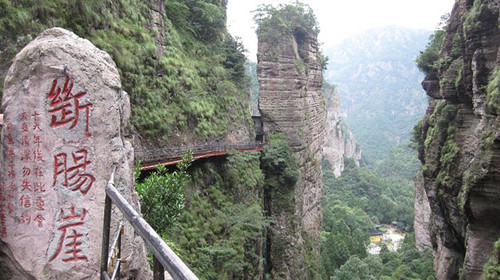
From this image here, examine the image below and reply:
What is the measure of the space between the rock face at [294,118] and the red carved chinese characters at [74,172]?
17148 mm

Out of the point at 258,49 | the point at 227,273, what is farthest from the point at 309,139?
the point at 227,273

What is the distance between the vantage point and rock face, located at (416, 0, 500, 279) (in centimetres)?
1034

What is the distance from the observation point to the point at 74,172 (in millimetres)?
3139

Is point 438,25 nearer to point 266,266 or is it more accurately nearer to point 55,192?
point 266,266

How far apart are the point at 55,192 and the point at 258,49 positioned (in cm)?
2019

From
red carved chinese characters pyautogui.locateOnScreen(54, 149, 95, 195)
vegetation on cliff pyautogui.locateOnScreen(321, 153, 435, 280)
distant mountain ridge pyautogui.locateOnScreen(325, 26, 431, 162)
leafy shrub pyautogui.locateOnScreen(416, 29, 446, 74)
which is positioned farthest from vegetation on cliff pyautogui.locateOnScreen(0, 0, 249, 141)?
distant mountain ridge pyautogui.locateOnScreen(325, 26, 431, 162)

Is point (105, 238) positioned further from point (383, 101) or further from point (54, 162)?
point (383, 101)

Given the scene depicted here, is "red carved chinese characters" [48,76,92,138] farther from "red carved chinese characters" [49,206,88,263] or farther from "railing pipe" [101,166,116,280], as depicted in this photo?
"railing pipe" [101,166,116,280]

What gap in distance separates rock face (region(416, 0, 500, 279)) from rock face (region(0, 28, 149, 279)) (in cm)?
1008

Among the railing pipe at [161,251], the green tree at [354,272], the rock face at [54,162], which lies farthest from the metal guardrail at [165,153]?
the green tree at [354,272]

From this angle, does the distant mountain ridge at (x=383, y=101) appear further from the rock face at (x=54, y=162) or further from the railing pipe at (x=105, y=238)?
the railing pipe at (x=105, y=238)

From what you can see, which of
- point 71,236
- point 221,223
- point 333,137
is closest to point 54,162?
point 71,236

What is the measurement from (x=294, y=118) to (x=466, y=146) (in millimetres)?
10209

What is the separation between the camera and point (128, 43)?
35.4ft
